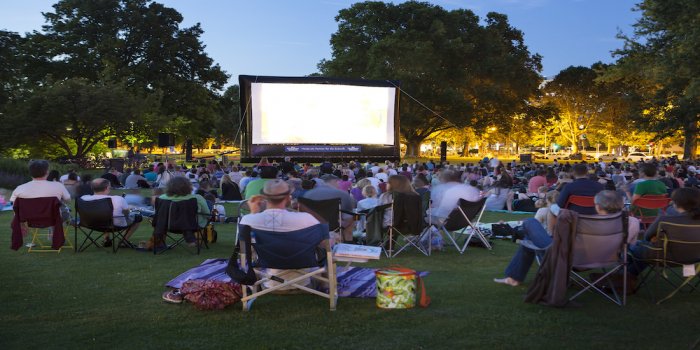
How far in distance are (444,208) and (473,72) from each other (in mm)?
33833

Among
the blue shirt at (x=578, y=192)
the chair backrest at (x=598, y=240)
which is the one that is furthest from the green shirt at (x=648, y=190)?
the chair backrest at (x=598, y=240)

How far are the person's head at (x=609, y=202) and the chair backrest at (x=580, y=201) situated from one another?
4.79 feet

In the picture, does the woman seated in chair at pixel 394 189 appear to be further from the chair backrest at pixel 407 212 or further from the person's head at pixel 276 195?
the person's head at pixel 276 195

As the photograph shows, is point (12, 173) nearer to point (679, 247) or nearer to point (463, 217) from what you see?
point (463, 217)

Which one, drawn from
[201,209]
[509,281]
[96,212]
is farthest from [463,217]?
[96,212]

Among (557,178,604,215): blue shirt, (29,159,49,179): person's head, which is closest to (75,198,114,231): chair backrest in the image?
(29,159,49,179): person's head

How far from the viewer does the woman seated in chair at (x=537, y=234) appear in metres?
4.66

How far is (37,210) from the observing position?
21.0 ft

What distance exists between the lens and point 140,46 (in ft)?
115

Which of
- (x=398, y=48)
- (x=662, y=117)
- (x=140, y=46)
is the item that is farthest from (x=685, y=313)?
(x=140, y=46)

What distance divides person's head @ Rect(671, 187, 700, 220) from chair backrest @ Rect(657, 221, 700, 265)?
146 millimetres

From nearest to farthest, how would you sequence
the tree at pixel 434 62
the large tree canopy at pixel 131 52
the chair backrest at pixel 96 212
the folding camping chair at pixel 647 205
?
the chair backrest at pixel 96 212 → the folding camping chair at pixel 647 205 → the large tree canopy at pixel 131 52 → the tree at pixel 434 62

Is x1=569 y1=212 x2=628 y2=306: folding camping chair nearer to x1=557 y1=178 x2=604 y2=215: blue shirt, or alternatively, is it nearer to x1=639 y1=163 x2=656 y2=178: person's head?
x1=557 y1=178 x2=604 y2=215: blue shirt

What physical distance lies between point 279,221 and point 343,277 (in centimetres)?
126
